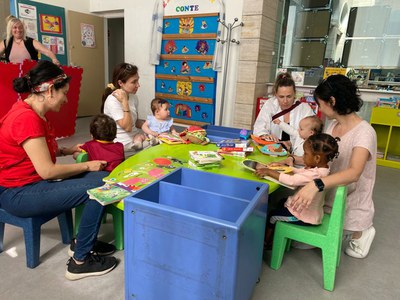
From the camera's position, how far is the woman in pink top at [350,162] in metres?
1.54

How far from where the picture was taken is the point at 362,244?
194 cm

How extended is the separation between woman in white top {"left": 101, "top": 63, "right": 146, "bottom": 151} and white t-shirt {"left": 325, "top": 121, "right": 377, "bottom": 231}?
1422 millimetres

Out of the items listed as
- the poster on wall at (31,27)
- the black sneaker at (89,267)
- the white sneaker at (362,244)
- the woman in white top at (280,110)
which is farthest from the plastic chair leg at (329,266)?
the poster on wall at (31,27)

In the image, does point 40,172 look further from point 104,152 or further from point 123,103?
point 123,103

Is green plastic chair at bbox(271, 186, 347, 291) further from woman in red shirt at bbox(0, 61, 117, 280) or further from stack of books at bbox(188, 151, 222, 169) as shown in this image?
woman in red shirt at bbox(0, 61, 117, 280)

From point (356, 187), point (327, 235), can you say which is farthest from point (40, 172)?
point (356, 187)

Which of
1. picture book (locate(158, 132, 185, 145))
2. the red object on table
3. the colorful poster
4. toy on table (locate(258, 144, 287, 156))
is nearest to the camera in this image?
toy on table (locate(258, 144, 287, 156))

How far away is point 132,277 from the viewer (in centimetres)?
124

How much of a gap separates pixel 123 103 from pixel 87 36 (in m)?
4.64

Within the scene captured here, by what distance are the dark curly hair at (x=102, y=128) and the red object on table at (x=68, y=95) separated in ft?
7.53

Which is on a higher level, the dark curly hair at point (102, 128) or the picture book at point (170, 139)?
the dark curly hair at point (102, 128)

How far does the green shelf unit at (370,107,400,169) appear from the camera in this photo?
3922mm

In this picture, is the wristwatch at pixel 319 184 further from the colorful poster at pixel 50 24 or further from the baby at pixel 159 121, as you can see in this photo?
the colorful poster at pixel 50 24

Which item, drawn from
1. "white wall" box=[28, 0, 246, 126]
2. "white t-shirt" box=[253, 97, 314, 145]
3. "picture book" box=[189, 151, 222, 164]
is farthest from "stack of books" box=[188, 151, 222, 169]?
"white wall" box=[28, 0, 246, 126]
